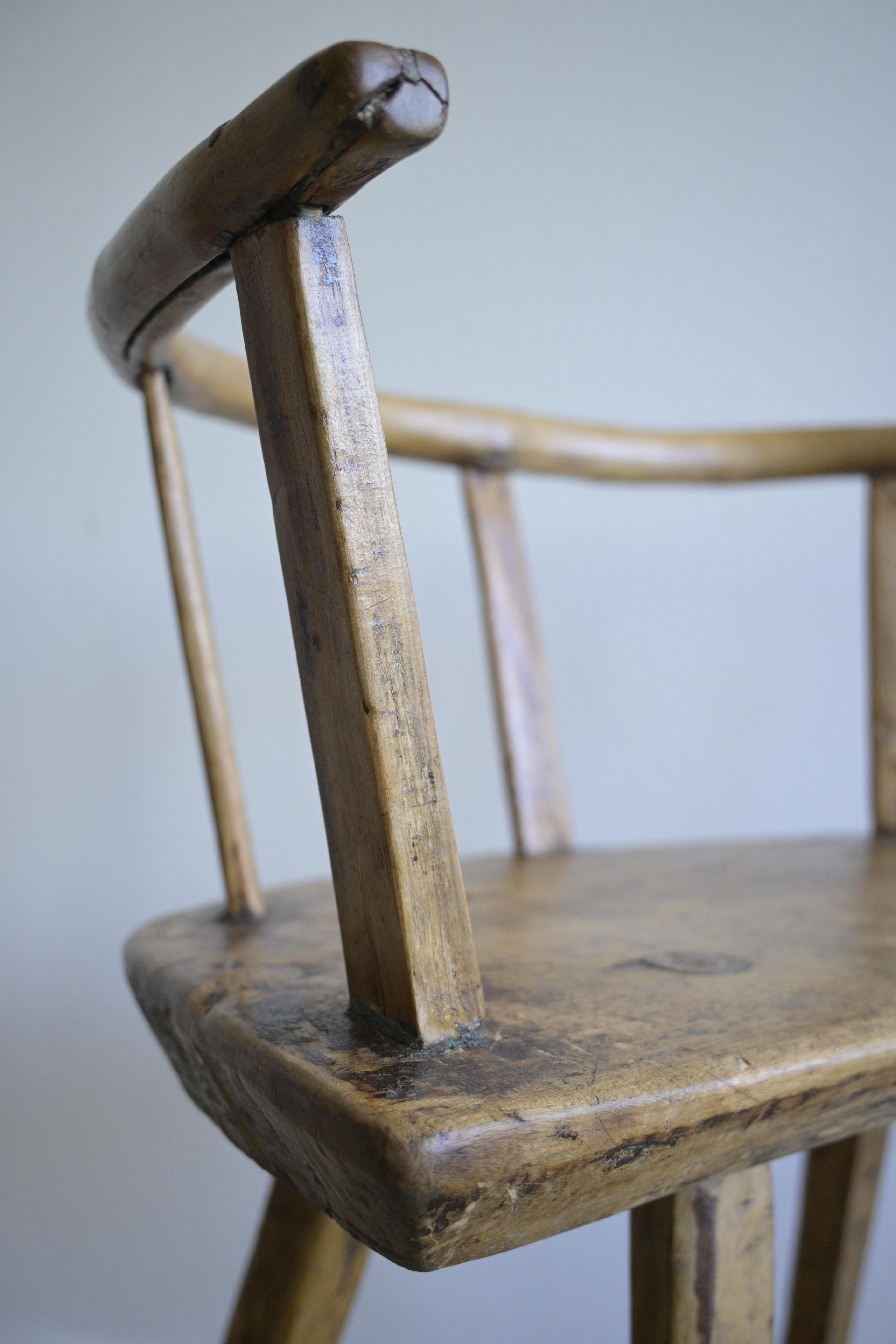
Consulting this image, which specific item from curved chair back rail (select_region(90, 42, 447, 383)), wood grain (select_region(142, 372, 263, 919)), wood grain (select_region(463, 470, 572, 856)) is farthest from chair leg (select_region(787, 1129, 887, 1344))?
curved chair back rail (select_region(90, 42, 447, 383))

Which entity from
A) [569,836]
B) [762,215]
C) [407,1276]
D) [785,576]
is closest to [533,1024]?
[569,836]

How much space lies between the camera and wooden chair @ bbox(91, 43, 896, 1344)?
206 mm

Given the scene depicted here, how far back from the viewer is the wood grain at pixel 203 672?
424 millimetres

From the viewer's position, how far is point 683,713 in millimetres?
1037

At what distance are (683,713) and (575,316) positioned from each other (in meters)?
0.40

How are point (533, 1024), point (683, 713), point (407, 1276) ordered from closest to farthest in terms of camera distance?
point (533, 1024) → point (407, 1276) → point (683, 713)

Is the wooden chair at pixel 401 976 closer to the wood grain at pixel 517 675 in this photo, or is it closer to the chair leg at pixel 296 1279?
the chair leg at pixel 296 1279

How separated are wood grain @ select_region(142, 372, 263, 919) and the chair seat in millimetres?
26

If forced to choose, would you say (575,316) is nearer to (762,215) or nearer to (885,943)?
(762,215)

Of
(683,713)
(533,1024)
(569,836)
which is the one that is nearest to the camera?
(533,1024)

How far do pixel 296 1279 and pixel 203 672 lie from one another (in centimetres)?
25

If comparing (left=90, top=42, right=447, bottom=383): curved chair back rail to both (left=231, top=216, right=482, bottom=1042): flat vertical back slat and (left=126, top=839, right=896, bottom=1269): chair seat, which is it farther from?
(left=126, top=839, right=896, bottom=1269): chair seat

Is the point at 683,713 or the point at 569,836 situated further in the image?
the point at 683,713

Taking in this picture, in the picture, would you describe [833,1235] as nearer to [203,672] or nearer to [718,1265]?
[718,1265]
